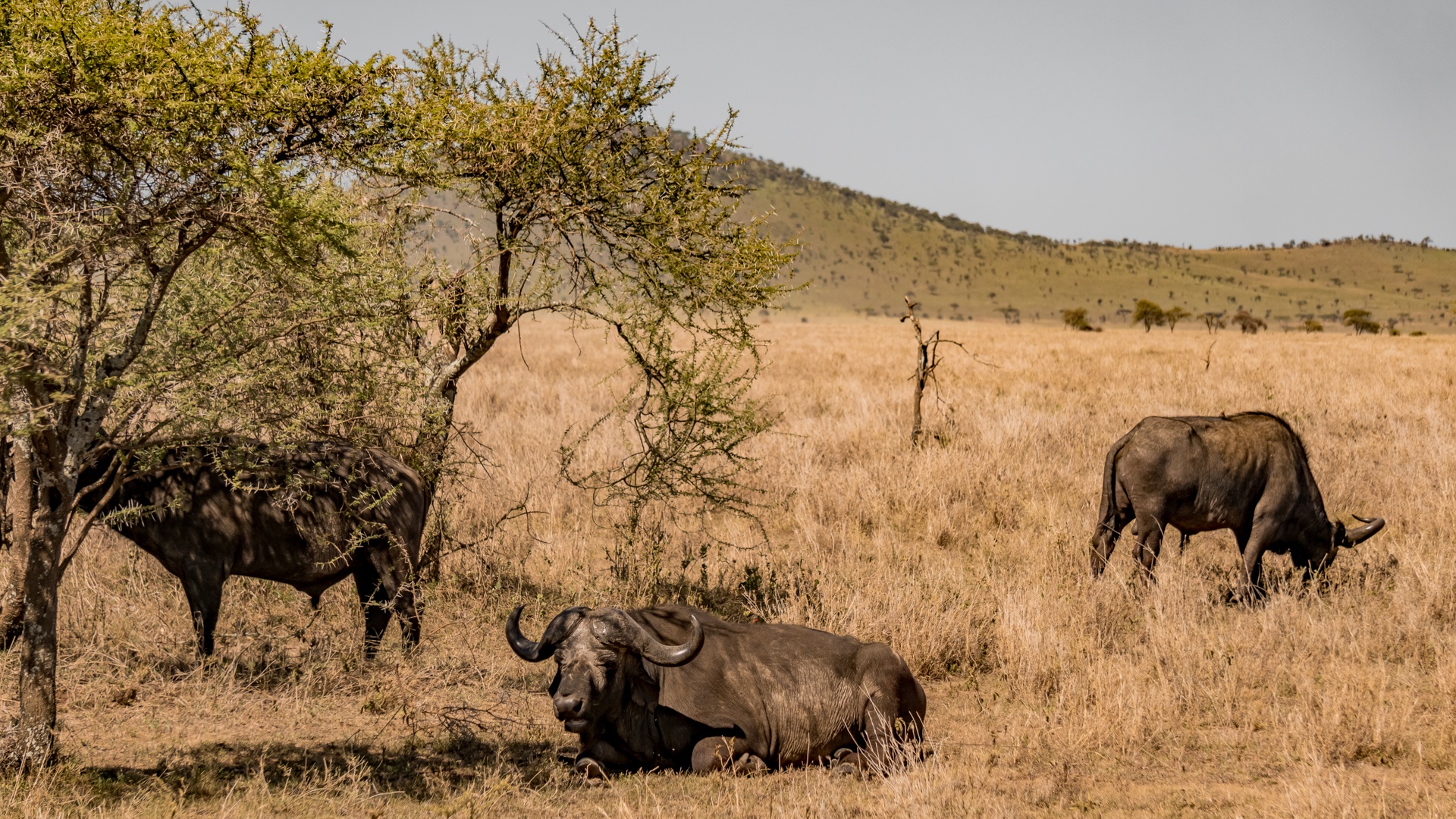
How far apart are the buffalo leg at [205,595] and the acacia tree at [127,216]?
1.61 meters

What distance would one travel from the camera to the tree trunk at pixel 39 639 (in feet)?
16.6

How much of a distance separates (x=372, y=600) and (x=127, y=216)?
3.48 metres

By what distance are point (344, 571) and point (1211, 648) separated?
656 centimetres

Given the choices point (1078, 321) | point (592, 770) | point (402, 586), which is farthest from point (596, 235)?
point (1078, 321)

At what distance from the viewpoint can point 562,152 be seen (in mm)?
8344

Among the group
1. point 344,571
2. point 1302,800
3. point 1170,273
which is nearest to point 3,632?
point 344,571

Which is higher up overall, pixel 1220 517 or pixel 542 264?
pixel 542 264

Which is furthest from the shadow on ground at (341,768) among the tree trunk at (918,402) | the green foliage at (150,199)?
the tree trunk at (918,402)

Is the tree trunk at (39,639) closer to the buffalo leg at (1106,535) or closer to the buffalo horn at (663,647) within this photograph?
the buffalo horn at (663,647)

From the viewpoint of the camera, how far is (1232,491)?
9.13m

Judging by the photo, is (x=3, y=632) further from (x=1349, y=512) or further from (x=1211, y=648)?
(x=1349, y=512)

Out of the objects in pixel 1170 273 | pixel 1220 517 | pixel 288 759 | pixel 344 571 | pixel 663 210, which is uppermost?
pixel 1170 273

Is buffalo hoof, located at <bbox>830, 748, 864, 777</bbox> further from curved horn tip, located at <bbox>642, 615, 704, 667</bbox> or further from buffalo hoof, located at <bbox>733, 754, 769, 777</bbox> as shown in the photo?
curved horn tip, located at <bbox>642, 615, 704, 667</bbox>

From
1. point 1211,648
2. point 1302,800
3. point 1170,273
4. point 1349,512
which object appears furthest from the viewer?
point 1170,273
